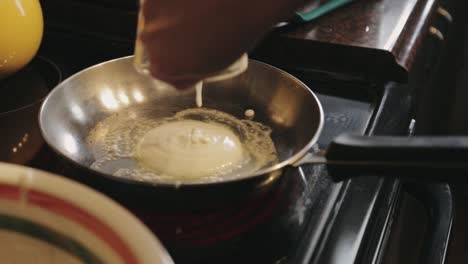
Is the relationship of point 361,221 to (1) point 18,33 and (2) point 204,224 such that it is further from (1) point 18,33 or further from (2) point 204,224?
(1) point 18,33

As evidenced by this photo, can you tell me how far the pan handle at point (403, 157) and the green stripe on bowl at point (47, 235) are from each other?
220 millimetres

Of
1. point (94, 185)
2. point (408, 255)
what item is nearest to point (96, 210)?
point (94, 185)

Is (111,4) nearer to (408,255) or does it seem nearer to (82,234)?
(82,234)

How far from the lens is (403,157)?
42cm

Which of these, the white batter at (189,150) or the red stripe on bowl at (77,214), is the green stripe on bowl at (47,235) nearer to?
the red stripe on bowl at (77,214)

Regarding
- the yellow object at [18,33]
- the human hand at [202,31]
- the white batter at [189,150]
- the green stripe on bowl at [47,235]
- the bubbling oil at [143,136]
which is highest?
the human hand at [202,31]

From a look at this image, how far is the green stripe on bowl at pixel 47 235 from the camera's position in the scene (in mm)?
295

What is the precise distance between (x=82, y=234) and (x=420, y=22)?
23.5 inches

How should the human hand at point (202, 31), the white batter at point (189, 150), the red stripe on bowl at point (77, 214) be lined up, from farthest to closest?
the white batter at point (189, 150) < the human hand at point (202, 31) < the red stripe on bowl at point (77, 214)

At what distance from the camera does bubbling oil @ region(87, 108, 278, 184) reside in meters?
0.53

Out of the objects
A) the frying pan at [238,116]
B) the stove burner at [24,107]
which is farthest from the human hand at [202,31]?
the stove burner at [24,107]

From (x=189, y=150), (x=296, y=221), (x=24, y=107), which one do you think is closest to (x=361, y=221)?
(x=296, y=221)

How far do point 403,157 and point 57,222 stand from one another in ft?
0.85

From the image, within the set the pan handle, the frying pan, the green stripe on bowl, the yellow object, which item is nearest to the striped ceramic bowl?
the green stripe on bowl
